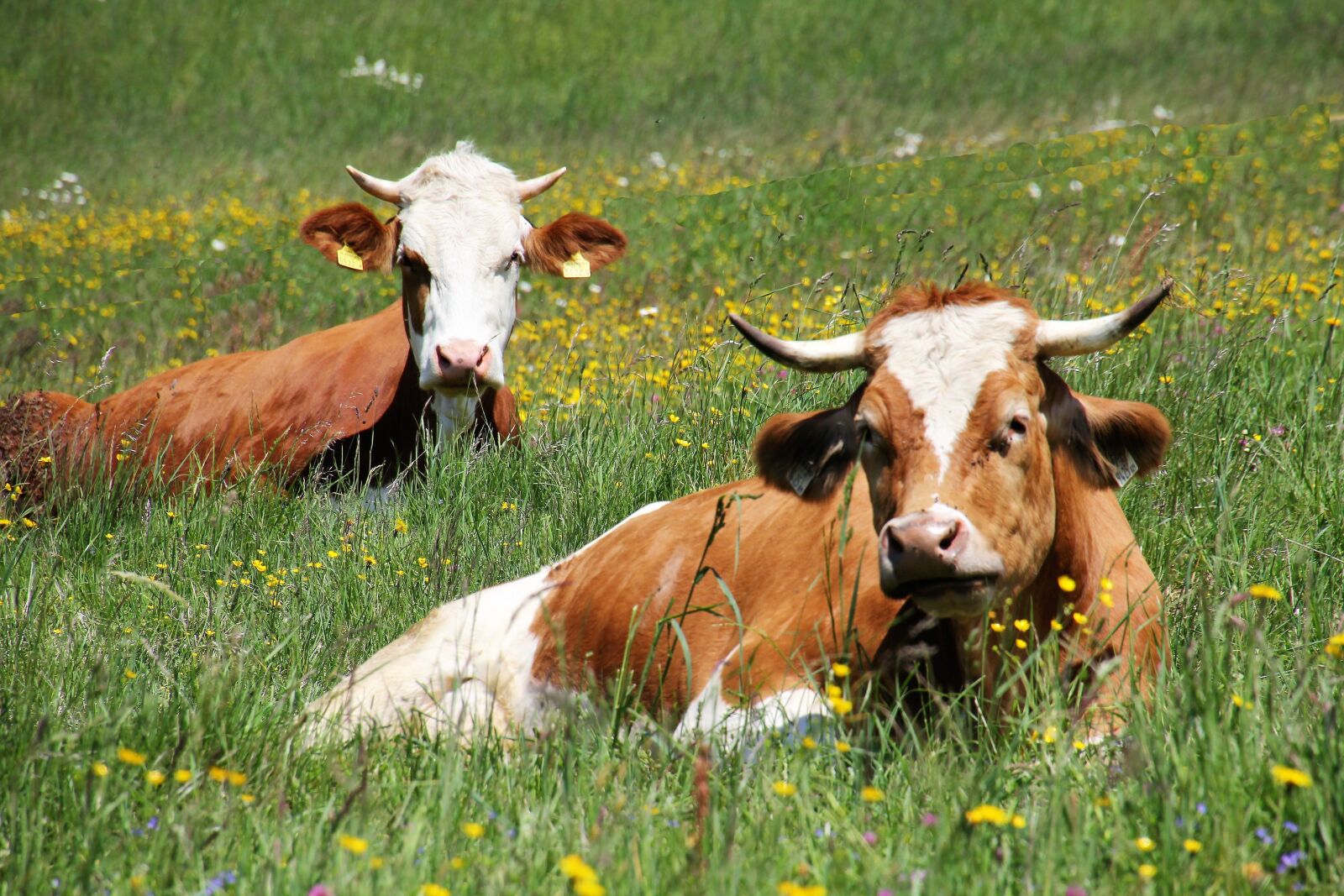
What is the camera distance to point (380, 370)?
7.14 m

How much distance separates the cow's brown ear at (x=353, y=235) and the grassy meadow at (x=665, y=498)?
43.8 inches

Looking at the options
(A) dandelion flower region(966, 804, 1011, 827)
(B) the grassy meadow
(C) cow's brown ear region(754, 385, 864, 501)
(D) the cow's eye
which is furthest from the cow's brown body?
(A) dandelion flower region(966, 804, 1011, 827)

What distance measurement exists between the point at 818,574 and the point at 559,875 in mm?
1675

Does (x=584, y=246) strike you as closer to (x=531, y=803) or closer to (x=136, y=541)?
(x=136, y=541)

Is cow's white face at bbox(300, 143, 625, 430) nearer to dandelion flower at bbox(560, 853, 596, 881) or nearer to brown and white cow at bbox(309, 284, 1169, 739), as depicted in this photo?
brown and white cow at bbox(309, 284, 1169, 739)

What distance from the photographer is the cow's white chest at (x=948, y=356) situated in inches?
130

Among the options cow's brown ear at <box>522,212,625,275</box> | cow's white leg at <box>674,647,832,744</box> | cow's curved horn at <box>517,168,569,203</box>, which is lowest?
cow's white leg at <box>674,647,832,744</box>

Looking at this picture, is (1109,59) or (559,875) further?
(1109,59)

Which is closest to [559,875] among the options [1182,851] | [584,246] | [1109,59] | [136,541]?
[1182,851]

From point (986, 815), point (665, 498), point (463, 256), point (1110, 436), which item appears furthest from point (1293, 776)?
point (463, 256)

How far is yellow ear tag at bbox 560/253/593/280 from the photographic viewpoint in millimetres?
7297

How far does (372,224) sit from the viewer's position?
7.09 meters

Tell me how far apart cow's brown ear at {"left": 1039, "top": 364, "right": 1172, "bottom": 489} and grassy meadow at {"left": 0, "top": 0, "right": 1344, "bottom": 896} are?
1.17 feet

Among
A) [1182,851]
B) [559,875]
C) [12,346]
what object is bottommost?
[12,346]
